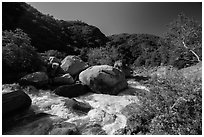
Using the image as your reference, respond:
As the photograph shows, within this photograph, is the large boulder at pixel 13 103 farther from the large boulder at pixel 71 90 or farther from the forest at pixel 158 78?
the large boulder at pixel 71 90

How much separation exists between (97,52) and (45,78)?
1245 centimetres

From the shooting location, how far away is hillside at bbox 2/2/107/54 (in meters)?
31.7

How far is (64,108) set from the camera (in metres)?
7.93

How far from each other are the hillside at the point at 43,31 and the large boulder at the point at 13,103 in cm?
2306

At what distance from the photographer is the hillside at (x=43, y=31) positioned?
31744 millimetres

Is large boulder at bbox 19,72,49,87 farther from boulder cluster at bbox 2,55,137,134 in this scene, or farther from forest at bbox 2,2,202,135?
forest at bbox 2,2,202,135

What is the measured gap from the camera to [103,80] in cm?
1104

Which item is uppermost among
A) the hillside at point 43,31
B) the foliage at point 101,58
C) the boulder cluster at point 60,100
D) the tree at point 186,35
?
the hillside at point 43,31

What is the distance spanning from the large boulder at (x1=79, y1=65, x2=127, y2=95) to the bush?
12.7 feet

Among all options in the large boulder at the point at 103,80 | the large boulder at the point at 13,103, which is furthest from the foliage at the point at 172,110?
the large boulder at the point at 13,103

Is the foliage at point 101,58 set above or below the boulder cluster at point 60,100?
above

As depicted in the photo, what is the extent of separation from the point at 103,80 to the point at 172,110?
5.84 m

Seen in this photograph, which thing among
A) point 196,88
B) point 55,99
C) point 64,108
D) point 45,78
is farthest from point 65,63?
point 196,88

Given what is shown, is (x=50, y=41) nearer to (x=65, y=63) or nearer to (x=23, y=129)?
(x=65, y=63)
